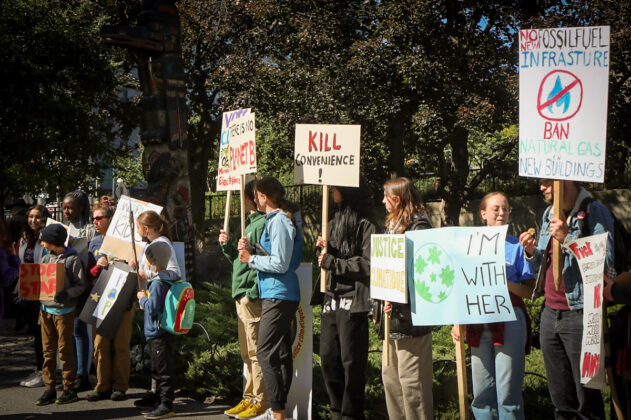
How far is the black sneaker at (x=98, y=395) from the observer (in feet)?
24.0

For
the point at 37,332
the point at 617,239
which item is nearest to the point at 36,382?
the point at 37,332

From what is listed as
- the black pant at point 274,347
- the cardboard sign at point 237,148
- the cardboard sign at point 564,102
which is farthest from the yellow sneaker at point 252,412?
the cardboard sign at point 564,102

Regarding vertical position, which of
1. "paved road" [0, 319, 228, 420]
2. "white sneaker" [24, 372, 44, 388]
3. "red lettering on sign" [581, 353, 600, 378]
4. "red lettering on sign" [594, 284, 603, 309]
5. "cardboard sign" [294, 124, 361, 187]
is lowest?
"paved road" [0, 319, 228, 420]

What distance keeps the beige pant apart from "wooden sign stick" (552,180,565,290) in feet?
3.59

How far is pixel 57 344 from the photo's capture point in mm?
7285

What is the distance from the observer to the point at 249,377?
6812 mm

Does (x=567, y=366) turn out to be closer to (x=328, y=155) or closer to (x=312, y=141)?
(x=328, y=155)

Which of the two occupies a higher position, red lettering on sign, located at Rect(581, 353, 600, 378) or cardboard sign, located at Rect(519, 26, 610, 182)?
cardboard sign, located at Rect(519, 26, 610, 182)

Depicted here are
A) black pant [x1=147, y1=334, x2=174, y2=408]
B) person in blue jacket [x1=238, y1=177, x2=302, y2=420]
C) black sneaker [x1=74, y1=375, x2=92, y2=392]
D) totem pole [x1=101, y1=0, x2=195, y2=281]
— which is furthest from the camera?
totem pole [x1=101, y1=0, x2=195, y2=281]

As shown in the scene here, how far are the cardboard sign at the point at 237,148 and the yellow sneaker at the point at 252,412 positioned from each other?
74.7 inches

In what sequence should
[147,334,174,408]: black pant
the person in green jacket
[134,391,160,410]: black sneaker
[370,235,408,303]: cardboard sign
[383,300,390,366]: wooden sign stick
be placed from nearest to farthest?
[370,235,408,303]: cardboard sign, [383,300,390,366]: wooden sign stick, the person in green jacket, [147,334,174,408]: black pant, [134,391,160,410]: black sneaker

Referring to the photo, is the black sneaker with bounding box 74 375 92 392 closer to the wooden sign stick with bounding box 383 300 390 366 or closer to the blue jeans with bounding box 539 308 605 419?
the wooden sign stick with bounding box 383 300 390 366

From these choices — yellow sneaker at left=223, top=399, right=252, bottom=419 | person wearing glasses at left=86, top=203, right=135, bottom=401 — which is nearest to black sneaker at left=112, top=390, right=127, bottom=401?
person wearing glasses at left=86, top=203, right=135, bottom=401

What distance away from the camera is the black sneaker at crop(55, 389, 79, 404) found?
723 cm
